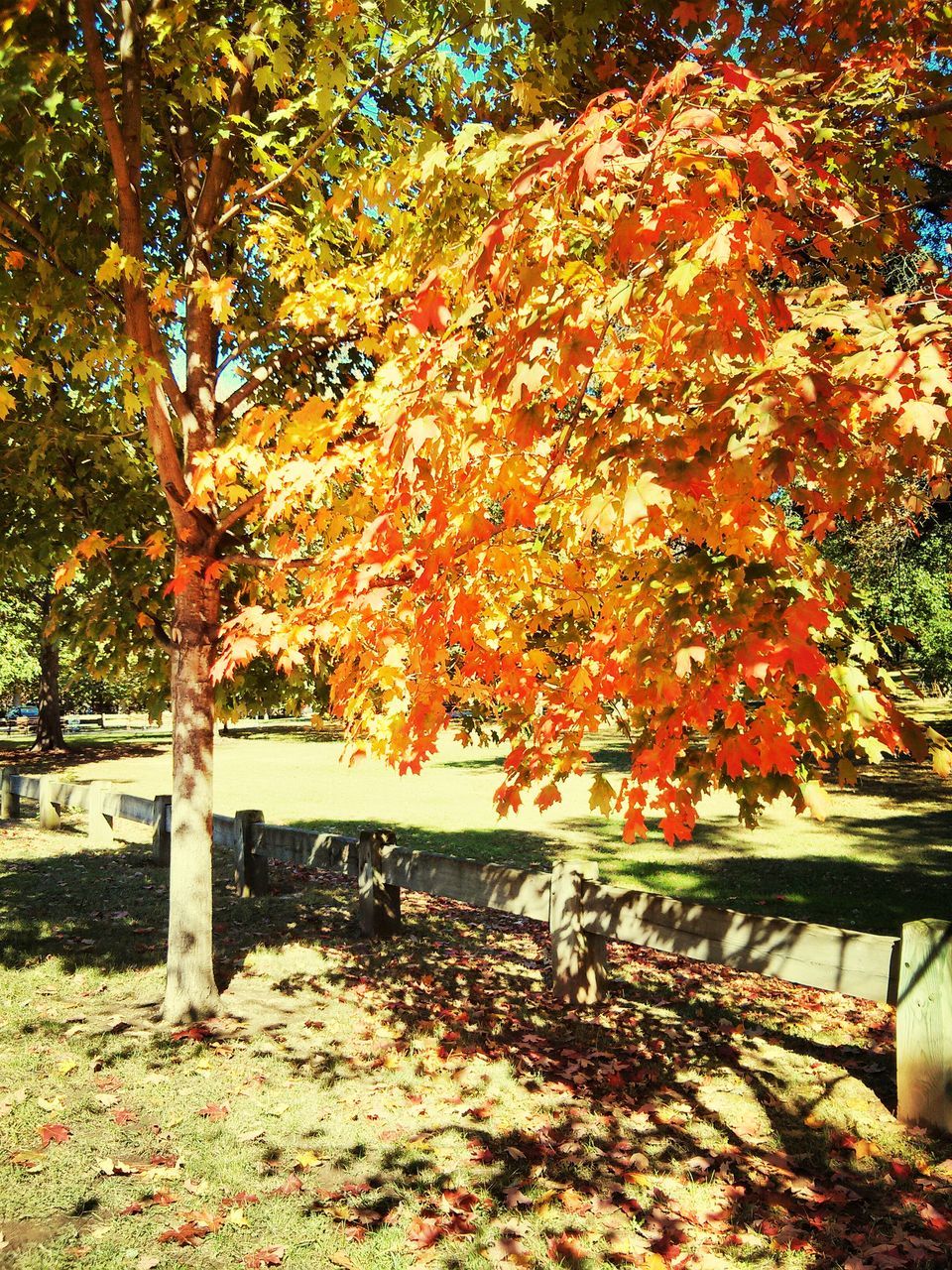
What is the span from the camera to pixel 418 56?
523cm

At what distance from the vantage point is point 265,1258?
11.6ft

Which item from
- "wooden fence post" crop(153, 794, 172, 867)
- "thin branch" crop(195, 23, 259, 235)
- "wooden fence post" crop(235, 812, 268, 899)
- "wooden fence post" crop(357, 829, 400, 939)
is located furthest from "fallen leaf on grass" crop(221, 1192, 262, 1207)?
"wooden fence post" crop(153, 794, 172, 867)

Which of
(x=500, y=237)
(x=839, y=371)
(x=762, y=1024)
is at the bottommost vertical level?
(x=762, y=1024)

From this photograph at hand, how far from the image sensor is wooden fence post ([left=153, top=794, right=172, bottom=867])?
1091 cm

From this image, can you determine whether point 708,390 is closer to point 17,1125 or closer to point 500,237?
point 500,237

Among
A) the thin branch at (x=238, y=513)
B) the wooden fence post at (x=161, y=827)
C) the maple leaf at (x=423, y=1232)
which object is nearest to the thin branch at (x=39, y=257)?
the thin branch at (x=238, y=513)

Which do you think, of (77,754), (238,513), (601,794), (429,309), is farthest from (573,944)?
(77,754)

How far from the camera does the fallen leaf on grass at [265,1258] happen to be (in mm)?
3498

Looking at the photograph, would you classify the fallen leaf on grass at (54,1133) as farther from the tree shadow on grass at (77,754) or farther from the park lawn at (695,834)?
the tree shadow on grass at (77,754)

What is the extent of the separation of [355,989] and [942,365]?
20.3 feet

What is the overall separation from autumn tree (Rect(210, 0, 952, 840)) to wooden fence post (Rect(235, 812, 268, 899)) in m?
4.63

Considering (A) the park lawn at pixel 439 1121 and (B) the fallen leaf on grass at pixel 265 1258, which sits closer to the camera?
(B) the fallen leaf on grass at pixel 265 1258

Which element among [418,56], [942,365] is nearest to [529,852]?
[418,56]

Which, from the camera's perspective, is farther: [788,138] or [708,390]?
[708,390]
